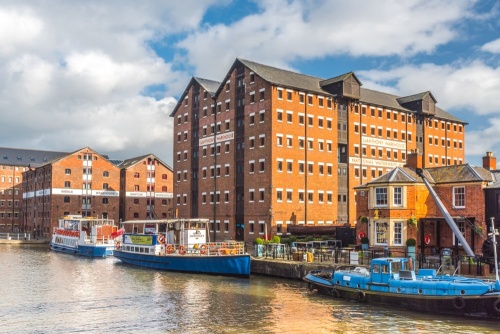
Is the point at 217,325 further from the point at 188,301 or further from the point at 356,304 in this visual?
the point at 356,304

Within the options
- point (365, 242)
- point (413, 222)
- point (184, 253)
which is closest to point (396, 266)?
point (413, 222)

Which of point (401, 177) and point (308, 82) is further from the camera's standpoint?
point (308, 82)

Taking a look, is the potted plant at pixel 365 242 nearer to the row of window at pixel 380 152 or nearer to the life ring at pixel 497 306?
the life ring at pixel 497 306

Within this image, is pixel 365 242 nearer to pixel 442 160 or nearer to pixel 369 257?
pixel 369 257

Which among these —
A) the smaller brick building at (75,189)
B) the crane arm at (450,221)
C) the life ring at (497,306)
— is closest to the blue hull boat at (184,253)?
the crane arm at (450,221)

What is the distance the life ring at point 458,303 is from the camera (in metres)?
26.6

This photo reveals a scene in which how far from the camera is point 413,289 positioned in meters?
28.6

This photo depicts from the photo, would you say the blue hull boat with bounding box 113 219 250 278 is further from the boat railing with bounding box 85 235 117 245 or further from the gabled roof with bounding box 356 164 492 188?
the gabled roof with bounding box 356 164 492 188

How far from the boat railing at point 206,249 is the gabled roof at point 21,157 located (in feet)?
278

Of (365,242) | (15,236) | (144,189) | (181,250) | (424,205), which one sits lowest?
(15,236)

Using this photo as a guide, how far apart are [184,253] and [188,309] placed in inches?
741

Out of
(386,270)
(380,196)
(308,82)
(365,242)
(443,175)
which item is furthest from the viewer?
(308,82)

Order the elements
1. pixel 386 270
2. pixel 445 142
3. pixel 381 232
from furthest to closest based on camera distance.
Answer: pixel 445 142 → pixel 381 232 → pixel 386 270

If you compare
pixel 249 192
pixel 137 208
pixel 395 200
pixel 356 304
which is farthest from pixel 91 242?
pixel 356 304
